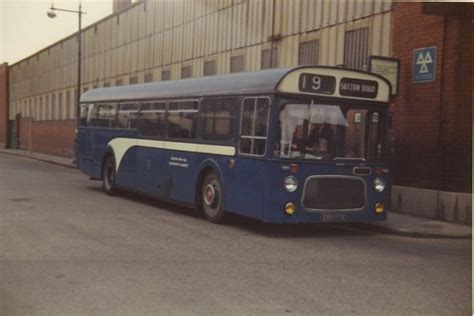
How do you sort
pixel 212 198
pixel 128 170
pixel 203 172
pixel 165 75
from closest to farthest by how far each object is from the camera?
pixel 212 198 → pixel 203 172 → pixel 128 170 → pixel 165 75

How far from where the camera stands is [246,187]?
10.9 m

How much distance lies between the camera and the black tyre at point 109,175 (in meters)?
16.6

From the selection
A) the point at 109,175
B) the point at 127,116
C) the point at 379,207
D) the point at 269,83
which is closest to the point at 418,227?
the point at 379,207

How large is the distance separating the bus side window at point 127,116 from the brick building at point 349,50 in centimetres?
544

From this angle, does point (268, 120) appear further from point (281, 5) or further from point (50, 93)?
point (50, 93)

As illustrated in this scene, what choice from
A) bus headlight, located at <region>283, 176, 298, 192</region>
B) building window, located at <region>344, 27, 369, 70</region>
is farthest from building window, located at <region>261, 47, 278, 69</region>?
bus headlight, located at <region>283, 176, 298, 192</region>

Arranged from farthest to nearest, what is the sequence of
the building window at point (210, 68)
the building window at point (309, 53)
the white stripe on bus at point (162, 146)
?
the building window at point (210, 68), the building window at point (309, 53), the white stripe on bus at point (162, 146)

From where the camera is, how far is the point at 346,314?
19.1ft

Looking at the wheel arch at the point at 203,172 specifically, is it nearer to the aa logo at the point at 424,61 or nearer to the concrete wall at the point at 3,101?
the aa logo at the point at 424,61

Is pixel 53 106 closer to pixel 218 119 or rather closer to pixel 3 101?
pixel 3 101

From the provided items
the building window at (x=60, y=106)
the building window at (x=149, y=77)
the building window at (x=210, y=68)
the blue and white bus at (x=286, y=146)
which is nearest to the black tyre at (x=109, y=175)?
the blue and white bus at (x=286, y=146)

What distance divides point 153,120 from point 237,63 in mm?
8855

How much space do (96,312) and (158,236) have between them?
4.37m

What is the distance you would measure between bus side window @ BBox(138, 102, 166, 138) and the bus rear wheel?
2262 mm
